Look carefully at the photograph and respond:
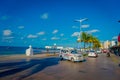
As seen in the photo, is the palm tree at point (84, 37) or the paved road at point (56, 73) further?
the palm tree at point (84, 37)

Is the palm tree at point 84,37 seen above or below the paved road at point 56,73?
above

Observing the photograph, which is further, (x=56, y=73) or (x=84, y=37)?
(x=84, y=37)

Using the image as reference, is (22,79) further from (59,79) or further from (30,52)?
(30,52)

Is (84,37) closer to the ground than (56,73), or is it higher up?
higher up

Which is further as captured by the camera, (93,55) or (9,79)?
(93,55)

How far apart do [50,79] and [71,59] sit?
1825 cm

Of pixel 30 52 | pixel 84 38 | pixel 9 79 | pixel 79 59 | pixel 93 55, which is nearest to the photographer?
pixel 9 79

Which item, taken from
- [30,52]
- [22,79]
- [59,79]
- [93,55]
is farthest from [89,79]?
[93,55]

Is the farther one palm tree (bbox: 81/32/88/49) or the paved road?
palm tree (bbox: 81/32/88/49)

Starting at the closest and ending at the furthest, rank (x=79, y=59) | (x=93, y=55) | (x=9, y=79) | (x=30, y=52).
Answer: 1. (x=9, y=79)
2. (x=79, y=59)
3. (x=30, y=52)
4. (x=93, y=55)

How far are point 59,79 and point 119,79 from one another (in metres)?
4.17

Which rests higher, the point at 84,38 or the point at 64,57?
the point at 84,38

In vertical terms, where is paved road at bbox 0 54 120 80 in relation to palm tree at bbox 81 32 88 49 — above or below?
below

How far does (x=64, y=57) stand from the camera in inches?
1308
